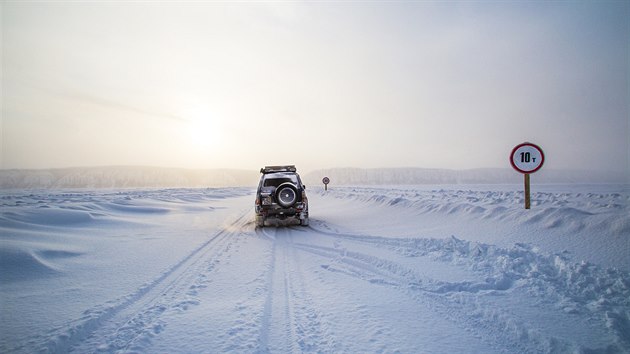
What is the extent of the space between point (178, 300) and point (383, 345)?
2924 millimetres

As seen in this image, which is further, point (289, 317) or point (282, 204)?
point (282, 204)

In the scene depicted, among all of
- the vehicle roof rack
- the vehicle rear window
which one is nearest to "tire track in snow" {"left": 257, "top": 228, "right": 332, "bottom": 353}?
the vehicle rear window

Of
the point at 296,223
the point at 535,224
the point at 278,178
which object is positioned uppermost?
the point at 278,178

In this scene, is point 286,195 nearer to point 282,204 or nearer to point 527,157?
point 282,204

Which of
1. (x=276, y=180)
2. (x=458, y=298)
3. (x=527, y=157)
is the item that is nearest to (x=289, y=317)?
(x=458, y=298)

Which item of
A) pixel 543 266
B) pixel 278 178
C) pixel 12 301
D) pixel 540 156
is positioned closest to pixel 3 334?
pixel 12 301

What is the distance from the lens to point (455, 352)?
2598mm

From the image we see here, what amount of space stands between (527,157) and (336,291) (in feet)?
17.7

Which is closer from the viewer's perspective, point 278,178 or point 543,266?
point 543,266

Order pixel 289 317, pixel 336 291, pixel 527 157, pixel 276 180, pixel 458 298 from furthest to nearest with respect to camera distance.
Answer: pixel 276 180, pixel 527 157, pixel 336 291, pixel 458 298, pixel 289 317

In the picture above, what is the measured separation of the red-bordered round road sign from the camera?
5.89 meters

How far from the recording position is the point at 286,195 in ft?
32.0

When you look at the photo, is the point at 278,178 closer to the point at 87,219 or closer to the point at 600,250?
the point at 87,219

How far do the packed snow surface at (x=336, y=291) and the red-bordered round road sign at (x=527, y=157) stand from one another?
1520 mm
